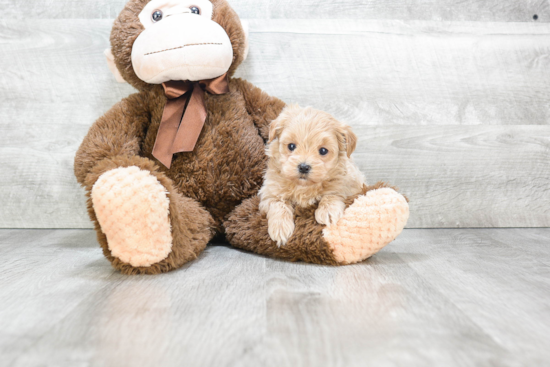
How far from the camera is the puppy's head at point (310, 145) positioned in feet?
3.46

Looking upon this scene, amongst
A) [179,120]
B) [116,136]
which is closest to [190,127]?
[179,120]

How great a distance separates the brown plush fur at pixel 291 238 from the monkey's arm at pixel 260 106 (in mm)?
259

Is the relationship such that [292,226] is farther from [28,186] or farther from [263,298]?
[28,186]

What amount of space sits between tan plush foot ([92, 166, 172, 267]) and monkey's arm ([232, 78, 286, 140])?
0.46 meters

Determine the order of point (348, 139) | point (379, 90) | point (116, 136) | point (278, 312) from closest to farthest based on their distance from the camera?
point (278, 312)
point (348, 139)
point (116, 136)
point (379, 90)

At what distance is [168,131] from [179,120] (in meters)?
0.05

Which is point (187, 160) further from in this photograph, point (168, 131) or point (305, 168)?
point (305, 168)

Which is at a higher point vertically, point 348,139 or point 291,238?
point 348,139

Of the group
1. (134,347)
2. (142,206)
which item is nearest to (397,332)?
(134,347)

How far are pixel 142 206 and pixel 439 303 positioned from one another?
2.16ft

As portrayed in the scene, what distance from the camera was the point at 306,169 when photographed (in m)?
1.05

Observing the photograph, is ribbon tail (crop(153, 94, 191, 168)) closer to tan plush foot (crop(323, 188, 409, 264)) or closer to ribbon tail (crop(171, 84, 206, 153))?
ribbon tail (crop(171, 84, 206, 153))

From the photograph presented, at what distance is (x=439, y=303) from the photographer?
86 centimetres

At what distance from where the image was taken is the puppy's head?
3.46 feet
